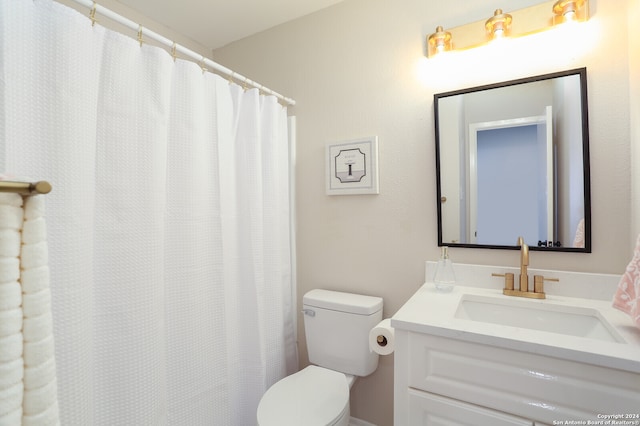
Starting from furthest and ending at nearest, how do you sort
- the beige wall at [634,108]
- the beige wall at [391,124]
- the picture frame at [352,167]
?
the picture frame at [352,167] → the beige wall at [391,124] → the beige wall at [634,108]

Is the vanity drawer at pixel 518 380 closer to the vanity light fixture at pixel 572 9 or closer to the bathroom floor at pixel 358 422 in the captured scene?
the bathroom floor at pixel 358 422

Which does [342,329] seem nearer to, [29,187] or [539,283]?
[539,283]

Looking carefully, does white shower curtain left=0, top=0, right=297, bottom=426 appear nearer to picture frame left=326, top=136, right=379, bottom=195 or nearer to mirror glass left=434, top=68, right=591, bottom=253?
picture frame left=326, top=136, right=379, bottom=195

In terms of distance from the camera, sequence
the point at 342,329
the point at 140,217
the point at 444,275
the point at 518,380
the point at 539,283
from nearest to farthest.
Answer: the point at 518,380 → the point at 140,217 → the point at 539,283 → the point at 444,275 → the point at 342,329

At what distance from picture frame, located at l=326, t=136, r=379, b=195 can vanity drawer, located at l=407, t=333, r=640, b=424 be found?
85cm

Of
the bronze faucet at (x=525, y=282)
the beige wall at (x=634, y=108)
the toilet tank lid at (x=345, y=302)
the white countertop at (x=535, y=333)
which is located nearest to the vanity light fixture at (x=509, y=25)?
the beige wall at (x=634, y=108)

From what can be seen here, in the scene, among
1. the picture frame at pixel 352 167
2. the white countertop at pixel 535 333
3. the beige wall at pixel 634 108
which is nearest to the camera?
the white countertop at pixel 535 333

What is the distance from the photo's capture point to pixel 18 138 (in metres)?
0.85

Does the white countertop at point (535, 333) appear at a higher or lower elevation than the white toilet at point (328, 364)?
higher

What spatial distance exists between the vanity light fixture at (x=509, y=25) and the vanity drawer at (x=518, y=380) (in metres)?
1.25

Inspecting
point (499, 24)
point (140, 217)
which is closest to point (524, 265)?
point (499, 24)

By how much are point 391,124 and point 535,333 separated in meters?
1.10

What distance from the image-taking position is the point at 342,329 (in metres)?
1.58

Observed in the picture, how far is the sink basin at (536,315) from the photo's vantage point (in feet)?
3.59
